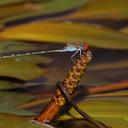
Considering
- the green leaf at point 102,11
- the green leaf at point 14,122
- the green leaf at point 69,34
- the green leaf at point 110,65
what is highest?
the green leaf at point 102,11

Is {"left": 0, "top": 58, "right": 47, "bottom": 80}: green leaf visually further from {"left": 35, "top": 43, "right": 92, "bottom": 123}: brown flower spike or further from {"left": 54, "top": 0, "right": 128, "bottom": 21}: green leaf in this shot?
{"left": 54, "top": 0, "right": 128, "bottom": 21}: green leaf

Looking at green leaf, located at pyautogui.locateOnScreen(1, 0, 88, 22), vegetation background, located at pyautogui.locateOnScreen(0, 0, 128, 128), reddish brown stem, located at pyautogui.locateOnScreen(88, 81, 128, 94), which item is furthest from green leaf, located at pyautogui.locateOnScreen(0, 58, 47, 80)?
green leaf, located at pyautogui.locateOnScreen(1, 0, 88, 22)

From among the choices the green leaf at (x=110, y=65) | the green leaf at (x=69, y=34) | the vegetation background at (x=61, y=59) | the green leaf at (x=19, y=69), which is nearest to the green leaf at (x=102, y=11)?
the vegetation background at (x=61, y=59)

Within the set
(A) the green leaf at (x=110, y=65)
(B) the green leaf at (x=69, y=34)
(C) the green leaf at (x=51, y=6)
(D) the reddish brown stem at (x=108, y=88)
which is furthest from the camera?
(C) the green leaf at (x=51, y=6)

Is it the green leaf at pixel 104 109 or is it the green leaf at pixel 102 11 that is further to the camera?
the green leaf at pixel 102 11

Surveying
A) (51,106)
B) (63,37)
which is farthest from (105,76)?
(51,106)

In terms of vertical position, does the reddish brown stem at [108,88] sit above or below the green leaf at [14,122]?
below

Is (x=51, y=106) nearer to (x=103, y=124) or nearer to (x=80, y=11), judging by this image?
(x=103, y=124)

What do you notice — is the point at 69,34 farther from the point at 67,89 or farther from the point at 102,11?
the point at 67,89

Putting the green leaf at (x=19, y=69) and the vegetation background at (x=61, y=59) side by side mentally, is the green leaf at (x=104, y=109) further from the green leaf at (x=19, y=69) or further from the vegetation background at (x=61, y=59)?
the green leaf at (x=19, y=69)
